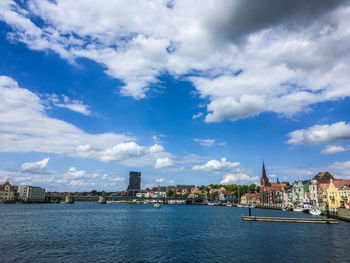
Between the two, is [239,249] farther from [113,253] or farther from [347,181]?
[347,181]

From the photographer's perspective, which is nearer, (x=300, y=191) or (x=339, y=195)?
(x=339, y=195)

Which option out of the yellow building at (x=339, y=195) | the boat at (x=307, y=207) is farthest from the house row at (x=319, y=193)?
the boat at (x=307, y=207)

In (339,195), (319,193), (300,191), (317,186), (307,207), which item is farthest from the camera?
(300,191)

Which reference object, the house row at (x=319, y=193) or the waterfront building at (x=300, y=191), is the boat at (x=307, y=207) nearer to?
the house row at (x=319, y=193)

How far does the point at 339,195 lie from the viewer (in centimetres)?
10062

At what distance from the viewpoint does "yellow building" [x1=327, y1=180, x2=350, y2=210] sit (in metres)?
96.6

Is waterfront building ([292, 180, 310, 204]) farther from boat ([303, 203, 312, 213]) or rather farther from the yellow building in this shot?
the yellow building

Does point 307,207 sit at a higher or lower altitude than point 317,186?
lower

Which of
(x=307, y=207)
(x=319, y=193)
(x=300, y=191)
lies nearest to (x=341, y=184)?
(x=307, y=207)

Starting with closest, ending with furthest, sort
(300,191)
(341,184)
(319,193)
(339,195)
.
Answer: (339,195) → (341,184) → (319,193) → (300,191)

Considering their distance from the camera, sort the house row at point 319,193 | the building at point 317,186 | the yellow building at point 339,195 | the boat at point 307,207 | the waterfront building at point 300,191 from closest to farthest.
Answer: the yellow building at point 339,195 < the house row at point 319,193 < the boat at point 307,207 < the building at point 317,186 < the waterfront building at point 300,191

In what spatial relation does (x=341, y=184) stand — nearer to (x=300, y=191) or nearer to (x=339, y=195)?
(x=339, y=195)

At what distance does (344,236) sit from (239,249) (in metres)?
28.0

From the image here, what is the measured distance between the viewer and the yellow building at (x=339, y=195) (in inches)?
3804
